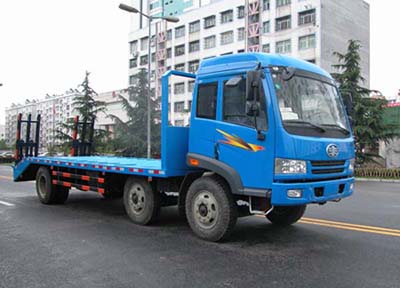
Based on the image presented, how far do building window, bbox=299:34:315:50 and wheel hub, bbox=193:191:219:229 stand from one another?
45479 millimetres

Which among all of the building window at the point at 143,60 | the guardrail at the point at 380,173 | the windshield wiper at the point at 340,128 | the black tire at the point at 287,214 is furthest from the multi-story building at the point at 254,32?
the windshield wiper at the point at 340,128

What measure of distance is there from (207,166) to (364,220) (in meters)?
3.79

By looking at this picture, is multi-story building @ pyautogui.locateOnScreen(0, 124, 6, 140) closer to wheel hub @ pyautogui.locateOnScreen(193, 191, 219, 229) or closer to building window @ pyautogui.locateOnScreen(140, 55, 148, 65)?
building window @ pyautogui.locateOnScreen(140, 55, 148, 65)

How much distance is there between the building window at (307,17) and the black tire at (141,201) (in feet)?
149

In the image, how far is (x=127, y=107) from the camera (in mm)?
33750

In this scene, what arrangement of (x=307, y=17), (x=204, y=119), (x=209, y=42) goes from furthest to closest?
(x=209, y=42), (x=307, y=17), (x=204, y=119)

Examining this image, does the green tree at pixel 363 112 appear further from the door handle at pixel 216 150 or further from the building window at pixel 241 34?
the building window at pixel 241 34

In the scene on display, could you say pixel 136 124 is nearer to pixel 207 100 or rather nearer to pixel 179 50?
pixel 207 100

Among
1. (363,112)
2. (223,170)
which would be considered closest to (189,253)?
(223,170)

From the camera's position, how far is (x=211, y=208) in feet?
19.8

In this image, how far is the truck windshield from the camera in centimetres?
Result: 554

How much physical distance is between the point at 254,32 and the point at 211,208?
5067 cm

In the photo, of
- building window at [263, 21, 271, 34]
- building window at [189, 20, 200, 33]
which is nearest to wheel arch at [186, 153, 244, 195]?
building window at [263, 21, 271, 34]

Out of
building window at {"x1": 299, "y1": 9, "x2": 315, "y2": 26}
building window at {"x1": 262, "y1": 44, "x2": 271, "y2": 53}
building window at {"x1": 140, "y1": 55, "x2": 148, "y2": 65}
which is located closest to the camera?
building window at {"x1": 299, "y1": 9, "x2": 315, "y2": 26}
